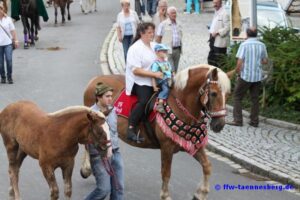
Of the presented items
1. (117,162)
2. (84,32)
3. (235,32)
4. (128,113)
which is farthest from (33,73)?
(117,162)

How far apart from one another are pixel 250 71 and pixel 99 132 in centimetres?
601

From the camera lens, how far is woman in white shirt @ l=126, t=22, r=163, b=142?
347 inches

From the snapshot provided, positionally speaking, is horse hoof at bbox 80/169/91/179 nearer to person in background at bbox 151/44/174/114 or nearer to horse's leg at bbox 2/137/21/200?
horse's leg at bbox 2/137/21/200

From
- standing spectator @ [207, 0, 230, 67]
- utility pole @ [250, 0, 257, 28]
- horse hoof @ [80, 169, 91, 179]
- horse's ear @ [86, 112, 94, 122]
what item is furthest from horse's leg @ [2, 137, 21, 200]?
standing spectator @ [207, 0, 230, 67]

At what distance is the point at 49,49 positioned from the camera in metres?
22.3

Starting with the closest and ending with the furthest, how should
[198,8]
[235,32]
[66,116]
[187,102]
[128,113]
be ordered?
[66,116] < [187,102] < [128,113] < [235,32] < [198,8]

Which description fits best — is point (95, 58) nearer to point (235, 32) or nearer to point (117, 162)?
point (235, 32)

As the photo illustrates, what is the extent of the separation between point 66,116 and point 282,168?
3.96m

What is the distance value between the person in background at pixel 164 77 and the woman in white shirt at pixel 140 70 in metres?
0.09

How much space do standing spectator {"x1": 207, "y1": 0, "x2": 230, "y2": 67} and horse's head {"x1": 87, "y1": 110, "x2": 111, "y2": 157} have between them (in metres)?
8.47

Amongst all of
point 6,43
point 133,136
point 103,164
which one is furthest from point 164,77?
point 6,43

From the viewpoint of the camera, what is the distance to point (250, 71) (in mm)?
12406

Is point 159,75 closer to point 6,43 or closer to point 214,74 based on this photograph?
point 214,74

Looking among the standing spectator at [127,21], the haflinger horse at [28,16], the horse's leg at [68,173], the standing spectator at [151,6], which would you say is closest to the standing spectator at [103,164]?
the horse's leg at [68,173]
